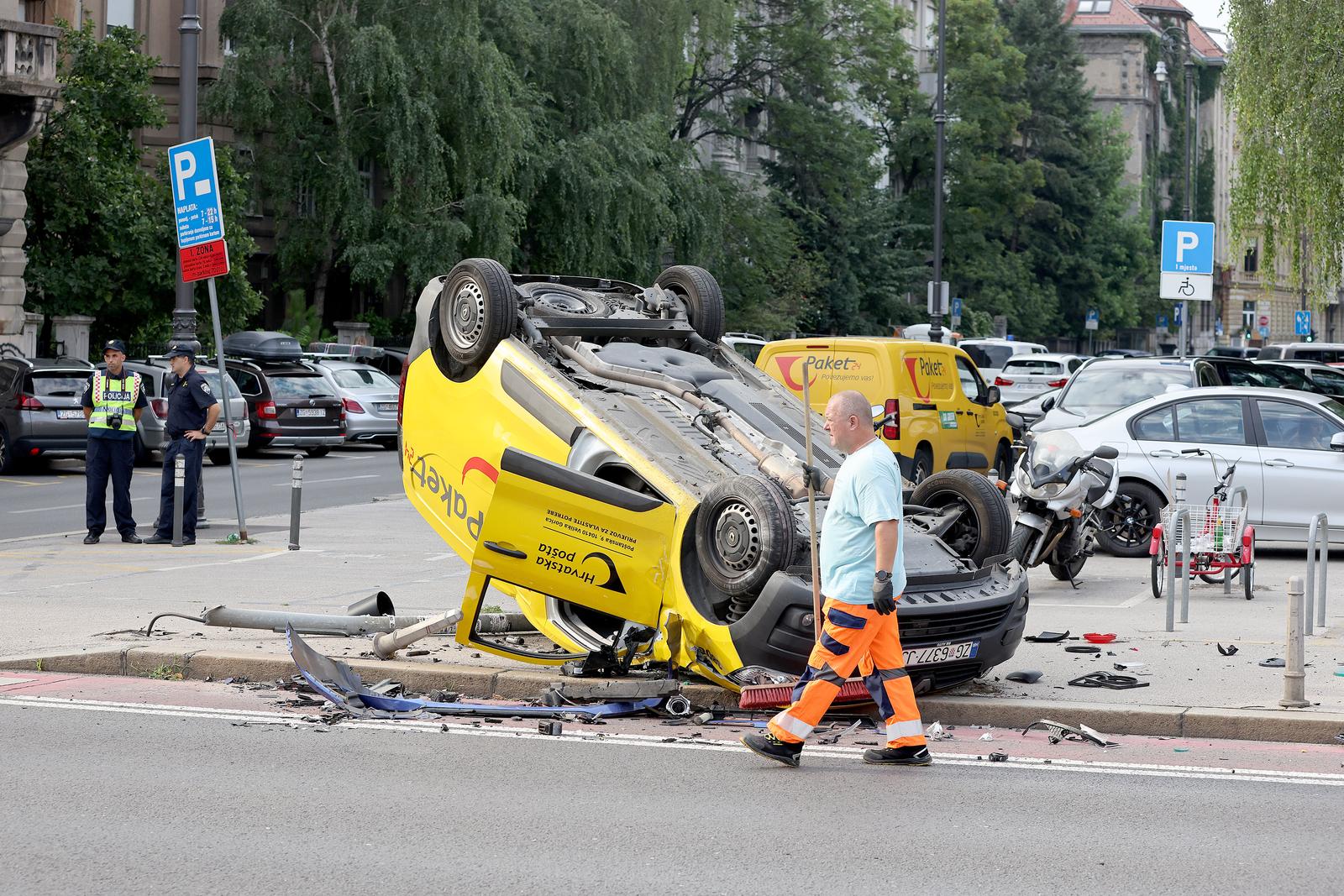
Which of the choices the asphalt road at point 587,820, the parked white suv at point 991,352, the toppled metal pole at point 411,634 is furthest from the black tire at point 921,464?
the parked white suv at point 991,352

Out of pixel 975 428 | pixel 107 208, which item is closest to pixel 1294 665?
pixel 975 428

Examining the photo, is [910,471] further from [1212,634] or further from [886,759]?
[886,759]

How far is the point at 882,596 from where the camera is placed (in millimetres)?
7344

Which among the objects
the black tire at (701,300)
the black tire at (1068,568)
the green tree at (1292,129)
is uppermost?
the green tree at (1292,129)

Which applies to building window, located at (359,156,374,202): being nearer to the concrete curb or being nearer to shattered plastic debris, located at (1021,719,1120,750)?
the concrete curb

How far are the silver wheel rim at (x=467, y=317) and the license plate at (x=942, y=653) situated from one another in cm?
305

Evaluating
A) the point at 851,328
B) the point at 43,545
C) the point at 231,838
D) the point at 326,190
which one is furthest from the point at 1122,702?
the point at 851,328

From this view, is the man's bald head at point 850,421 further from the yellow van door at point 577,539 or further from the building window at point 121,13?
the building window at point 121,13

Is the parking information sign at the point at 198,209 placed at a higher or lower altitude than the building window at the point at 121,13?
lower

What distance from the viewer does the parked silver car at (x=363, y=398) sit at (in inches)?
1242

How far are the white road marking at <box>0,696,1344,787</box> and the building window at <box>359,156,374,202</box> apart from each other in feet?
106

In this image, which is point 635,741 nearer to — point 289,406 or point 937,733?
point 937,733

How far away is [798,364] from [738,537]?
12185 millimetres

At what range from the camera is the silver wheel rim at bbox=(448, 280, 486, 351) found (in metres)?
9.79
